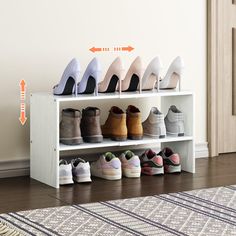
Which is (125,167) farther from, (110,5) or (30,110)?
(110,5)

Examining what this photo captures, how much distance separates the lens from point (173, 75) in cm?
403

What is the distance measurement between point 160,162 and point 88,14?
3.06 feet

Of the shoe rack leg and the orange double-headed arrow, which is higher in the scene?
the orange double-headed arrow

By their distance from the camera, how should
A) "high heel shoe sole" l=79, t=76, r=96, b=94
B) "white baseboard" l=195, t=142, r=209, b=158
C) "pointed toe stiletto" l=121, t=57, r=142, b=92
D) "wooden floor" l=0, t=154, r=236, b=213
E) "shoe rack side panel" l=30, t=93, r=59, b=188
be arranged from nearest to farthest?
"wooden floor" l=0, t=154, r=236, b=213 < "shoe rack side panel" l=30, t=93, r=59, b=188 < "high heel shoe sole" l=79, t=76, r=96, b=94 < "pointed toe stiletto" l=121, t=57, r=142, b=92 < "white baseboard" l=195, t=142, r=209, b=158

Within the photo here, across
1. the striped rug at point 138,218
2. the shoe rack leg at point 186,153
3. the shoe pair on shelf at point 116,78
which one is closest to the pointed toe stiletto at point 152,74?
the shoe pair on shelf at point 116,78

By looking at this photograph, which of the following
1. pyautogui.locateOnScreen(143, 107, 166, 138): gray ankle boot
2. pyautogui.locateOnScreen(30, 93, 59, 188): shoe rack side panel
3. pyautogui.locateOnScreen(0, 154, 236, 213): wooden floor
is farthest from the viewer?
pyautogui.locateOnScreen(143, 107, 166, 138): gray ankle boot

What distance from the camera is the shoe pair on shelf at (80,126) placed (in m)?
3.79

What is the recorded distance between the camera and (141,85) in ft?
13.1

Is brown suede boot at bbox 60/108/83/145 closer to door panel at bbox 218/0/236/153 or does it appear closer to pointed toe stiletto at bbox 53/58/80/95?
pointed toe stiletto at bbox 53/58/80/95

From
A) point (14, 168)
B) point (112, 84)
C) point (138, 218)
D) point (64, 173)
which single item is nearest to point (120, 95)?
point (112, 84)

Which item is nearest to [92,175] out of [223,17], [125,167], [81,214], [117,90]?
[125,167]

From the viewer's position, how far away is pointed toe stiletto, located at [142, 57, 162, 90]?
3941 mm

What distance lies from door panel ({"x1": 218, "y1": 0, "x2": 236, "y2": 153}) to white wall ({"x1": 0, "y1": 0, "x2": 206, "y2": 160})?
127mm

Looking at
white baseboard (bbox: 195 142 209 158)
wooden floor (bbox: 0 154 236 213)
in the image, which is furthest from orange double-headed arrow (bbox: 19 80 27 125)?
white baseboard (bbox: 195 142 209 158)
